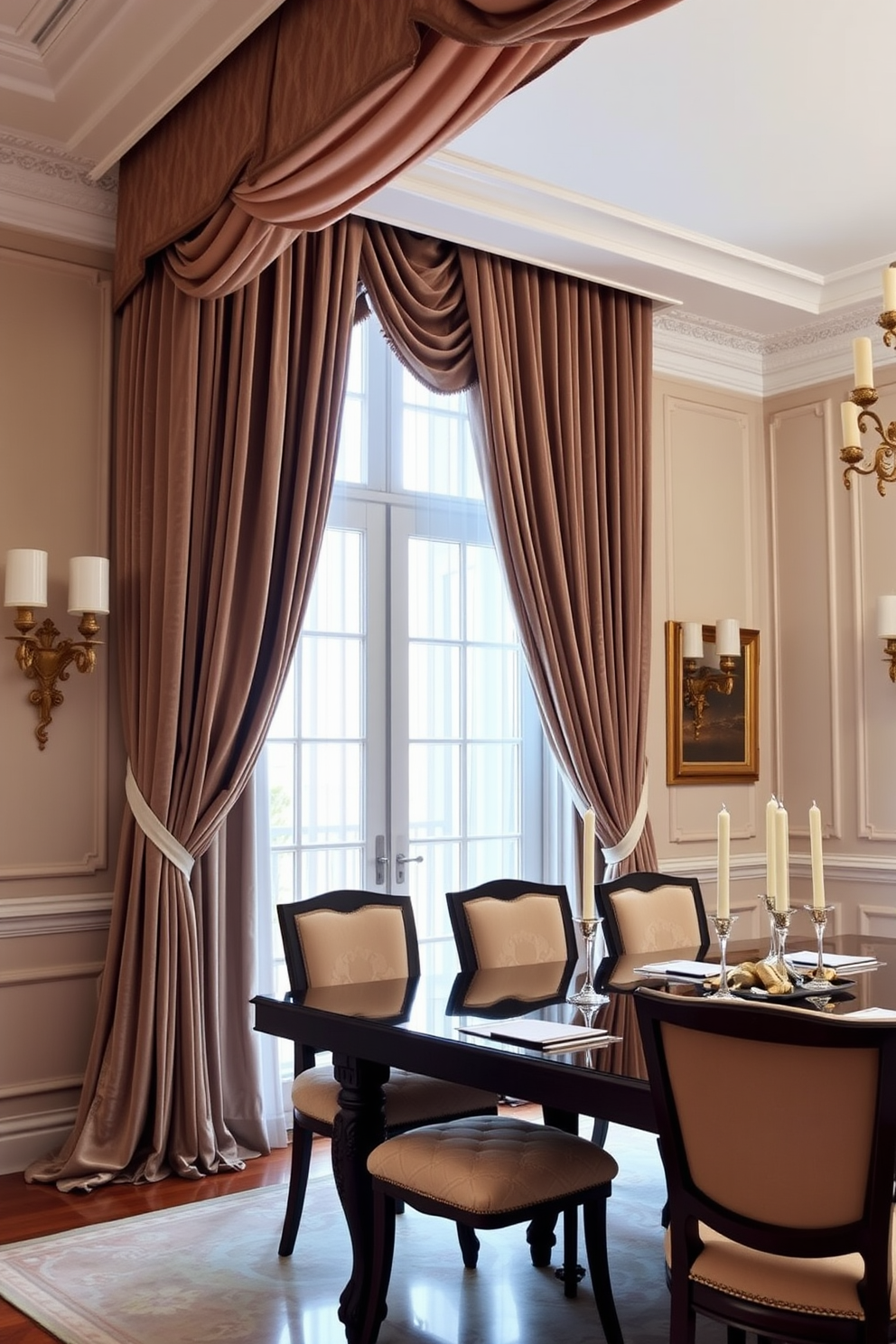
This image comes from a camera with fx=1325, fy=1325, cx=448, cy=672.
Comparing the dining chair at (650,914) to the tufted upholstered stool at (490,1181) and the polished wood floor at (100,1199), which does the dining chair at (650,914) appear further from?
the polished wood floor at (100,1199)

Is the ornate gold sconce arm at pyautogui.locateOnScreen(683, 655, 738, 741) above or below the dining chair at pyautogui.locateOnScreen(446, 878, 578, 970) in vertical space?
above

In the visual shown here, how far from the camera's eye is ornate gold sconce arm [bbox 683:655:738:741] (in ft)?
20.1

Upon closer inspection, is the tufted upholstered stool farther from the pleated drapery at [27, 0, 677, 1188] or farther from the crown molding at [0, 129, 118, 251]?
the crown molding at [0, 129, 118, 251]

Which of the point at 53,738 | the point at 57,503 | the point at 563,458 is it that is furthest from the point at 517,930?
the point at 563,458

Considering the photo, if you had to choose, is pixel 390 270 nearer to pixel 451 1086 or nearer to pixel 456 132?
pixel 456 132

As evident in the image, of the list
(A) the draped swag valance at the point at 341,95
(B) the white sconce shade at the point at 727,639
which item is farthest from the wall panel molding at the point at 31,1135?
(B) the white sconce shade at the point at 727,639

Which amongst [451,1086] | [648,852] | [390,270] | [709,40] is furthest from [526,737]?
[709,40]

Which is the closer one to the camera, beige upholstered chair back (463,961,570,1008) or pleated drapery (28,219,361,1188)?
beige upholstered chair back (463,961,570,1008)

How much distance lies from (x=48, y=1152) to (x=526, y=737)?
250 centimetres

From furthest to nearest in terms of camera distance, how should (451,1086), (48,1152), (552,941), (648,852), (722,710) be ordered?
(722,710), (648,852), (48,1152), (552,941), (451,1086)

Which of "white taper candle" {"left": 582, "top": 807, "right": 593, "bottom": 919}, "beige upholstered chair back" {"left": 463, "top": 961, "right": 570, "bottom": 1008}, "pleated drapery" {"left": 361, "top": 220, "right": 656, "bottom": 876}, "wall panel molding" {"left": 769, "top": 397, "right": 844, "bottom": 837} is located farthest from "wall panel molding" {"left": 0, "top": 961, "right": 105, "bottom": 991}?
"wall panel molding" {"left": 769, "top": 397, "right": 844, "bottom": 837}

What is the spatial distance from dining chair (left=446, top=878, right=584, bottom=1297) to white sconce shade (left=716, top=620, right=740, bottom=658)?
2313 millimetres

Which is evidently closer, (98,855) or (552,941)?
(552,941)

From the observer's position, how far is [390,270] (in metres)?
4.93
